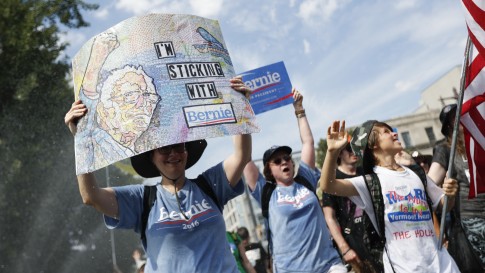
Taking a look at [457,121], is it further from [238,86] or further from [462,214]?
[238,86]

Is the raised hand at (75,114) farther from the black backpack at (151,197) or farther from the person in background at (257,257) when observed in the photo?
the person in background at (257,257)

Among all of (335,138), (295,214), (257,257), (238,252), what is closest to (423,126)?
(257,257)

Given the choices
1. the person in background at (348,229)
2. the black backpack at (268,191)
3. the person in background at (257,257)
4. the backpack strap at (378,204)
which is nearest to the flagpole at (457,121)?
the backpack strap at (378,204)

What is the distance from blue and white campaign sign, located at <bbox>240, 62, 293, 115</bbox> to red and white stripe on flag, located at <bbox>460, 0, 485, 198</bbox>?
7.50 feet

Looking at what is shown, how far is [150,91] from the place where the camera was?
2.97 m

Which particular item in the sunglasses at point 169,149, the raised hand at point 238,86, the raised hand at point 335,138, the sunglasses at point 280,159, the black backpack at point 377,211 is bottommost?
the black backpack at point 377,211

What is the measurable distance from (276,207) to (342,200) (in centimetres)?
67

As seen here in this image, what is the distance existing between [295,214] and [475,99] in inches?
78.1

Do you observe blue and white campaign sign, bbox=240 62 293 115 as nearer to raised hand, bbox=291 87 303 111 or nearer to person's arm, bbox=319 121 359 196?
raised hand, bbox=291 87 303 111

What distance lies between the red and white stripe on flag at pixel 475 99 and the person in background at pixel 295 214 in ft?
4.78

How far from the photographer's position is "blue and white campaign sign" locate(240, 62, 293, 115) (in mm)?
6215

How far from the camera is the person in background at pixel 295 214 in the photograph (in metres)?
5.32

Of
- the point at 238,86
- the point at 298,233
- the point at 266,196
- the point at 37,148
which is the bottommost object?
the point at 298,233

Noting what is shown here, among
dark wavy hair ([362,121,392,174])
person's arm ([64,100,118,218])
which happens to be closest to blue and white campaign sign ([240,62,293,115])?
dark wavy hair ([362,121,392,174])
